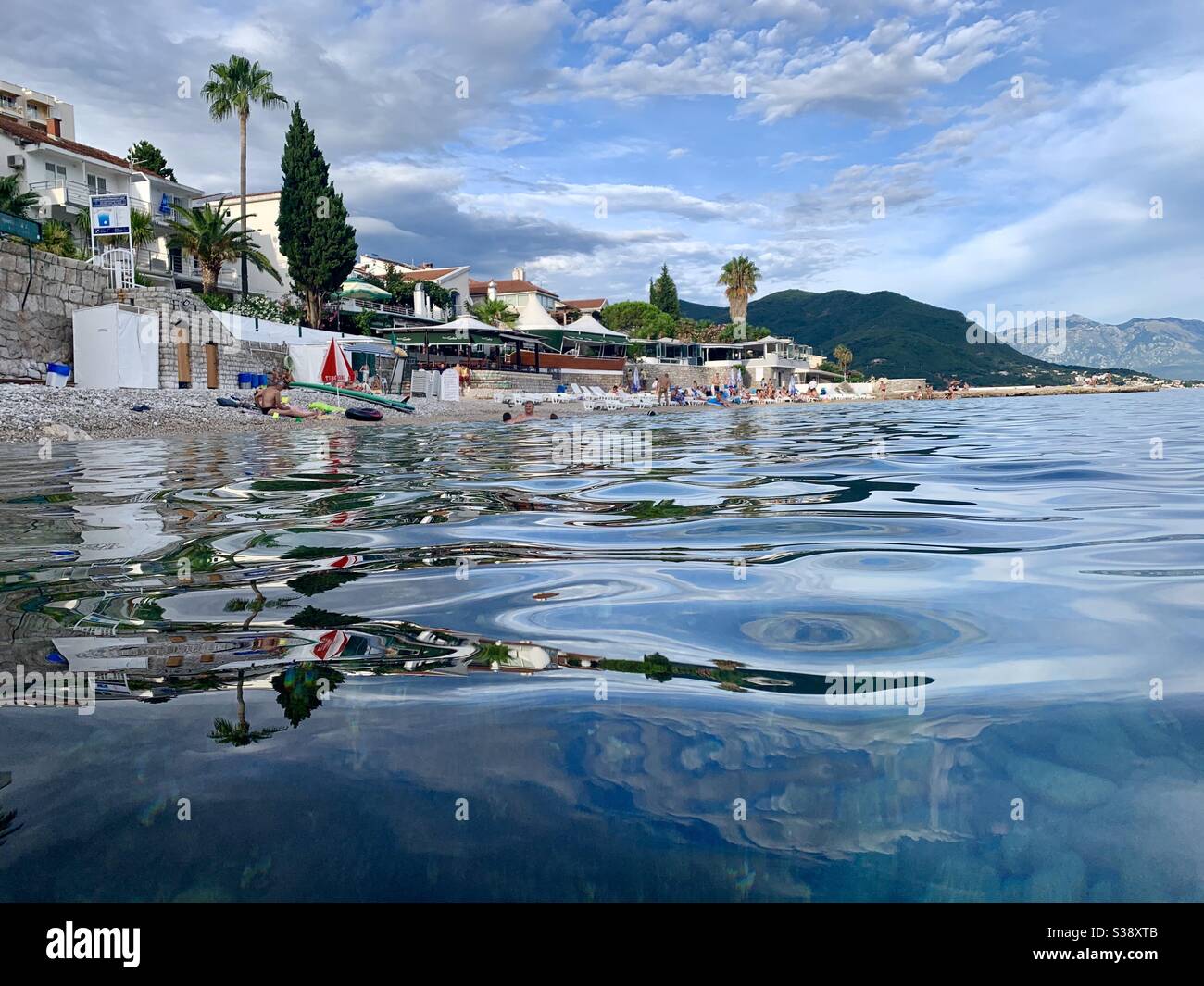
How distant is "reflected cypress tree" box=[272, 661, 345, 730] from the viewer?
1929 millimetres

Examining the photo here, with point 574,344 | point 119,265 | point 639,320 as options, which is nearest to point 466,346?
point 574,344

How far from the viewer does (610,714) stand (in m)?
1.91

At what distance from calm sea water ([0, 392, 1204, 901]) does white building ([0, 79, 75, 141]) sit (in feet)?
199

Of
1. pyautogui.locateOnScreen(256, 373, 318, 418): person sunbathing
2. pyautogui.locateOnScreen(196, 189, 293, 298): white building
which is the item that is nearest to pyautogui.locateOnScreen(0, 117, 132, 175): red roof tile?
pyautogui.locateOnScreen(196, 189, 293, 298): white building

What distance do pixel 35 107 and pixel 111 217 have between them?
136ft

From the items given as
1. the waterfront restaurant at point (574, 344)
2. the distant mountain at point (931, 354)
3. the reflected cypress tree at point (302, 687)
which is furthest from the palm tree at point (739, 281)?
the reflected cypress tree at point (302, 687)

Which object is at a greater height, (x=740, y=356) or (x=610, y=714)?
(x=740, y=356)

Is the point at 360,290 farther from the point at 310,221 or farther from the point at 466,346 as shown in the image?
the point at 466,346

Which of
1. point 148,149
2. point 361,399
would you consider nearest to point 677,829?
point 361,399

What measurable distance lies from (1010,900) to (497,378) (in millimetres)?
37883

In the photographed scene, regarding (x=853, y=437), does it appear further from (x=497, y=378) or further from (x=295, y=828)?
(x=497, y=378)

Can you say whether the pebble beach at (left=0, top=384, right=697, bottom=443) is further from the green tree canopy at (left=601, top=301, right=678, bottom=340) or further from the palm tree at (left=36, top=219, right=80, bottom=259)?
the green tree canopy at (left=601, top=301, right=678, bottom=340)

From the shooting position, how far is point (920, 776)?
1586 mm

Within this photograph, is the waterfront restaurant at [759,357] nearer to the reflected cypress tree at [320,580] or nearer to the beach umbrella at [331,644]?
the reflected cypress tree at [320,580]
